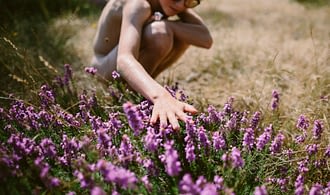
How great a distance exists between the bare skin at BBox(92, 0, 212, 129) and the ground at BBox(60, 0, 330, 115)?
0.98 feet

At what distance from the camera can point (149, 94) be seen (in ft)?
6.72

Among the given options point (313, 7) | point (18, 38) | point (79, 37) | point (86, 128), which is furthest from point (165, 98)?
point (313, 7)

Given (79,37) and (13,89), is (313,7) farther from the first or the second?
(13,89)

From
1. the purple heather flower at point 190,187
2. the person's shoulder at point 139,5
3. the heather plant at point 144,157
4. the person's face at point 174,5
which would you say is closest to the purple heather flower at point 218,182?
the heather plant at point 144,157

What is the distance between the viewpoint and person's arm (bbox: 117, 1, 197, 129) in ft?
6.14

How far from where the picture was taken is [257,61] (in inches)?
167

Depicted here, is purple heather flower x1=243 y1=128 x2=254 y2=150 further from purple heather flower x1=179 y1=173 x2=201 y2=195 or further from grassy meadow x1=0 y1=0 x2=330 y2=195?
purple heather flower x1=179 y1=173 x2=201 y2=195

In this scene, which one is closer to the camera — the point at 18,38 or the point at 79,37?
the point at 18,38

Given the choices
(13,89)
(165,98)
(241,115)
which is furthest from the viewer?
(13,89)

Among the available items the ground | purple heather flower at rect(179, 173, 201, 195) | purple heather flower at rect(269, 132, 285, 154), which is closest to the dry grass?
the ground

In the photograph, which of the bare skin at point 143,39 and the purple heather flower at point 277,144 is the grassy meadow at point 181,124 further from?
the bare skin at point 143,39

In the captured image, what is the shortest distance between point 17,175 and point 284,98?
232 cm

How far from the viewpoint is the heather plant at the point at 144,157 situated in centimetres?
148

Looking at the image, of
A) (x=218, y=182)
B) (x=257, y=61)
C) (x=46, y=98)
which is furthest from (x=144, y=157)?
(x=257, y=61)
